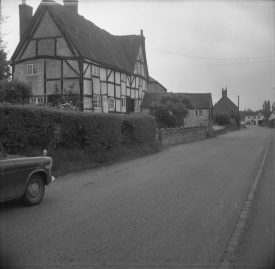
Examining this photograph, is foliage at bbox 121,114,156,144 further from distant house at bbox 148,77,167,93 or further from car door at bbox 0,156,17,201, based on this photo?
distant house at bbox 148,77,167,93

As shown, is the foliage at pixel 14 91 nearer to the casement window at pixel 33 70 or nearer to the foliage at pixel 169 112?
the casement window at pixel 33 70

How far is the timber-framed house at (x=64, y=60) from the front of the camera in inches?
1342

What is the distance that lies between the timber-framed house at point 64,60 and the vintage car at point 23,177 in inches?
929

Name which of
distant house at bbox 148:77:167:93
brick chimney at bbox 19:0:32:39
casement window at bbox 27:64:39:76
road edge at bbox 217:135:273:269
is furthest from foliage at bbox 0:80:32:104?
distant house at bbox 148:77:167:93

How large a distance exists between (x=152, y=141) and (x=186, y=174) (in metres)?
11.4

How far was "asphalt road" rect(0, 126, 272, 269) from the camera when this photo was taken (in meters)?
6.05

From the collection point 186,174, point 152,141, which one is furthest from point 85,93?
point 186,174

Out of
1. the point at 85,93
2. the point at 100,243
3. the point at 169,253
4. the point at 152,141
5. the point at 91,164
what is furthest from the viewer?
the point at 85,93

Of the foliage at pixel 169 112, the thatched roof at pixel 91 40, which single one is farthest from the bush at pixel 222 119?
the foliage at pixel 169 112

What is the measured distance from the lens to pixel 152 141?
26.9 metres

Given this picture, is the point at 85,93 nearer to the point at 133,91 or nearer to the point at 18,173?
the point at 133,91

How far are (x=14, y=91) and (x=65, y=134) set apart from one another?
1028 cm

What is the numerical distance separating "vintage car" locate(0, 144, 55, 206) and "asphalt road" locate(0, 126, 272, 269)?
0.96 ft

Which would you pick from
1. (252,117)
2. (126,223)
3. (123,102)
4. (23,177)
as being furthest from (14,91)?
(252,117)
